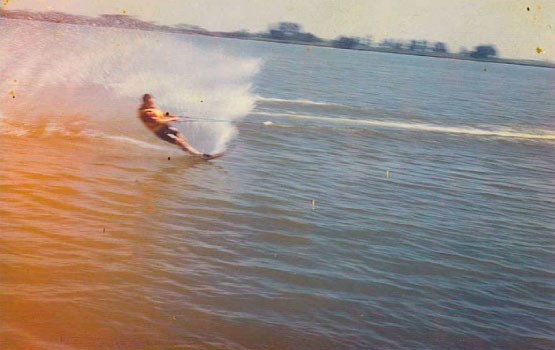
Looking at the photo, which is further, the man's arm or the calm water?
the man's arm

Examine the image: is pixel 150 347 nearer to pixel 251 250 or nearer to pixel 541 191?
pixel 251 250

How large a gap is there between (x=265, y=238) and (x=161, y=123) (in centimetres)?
779

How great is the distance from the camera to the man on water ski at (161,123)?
18.4m

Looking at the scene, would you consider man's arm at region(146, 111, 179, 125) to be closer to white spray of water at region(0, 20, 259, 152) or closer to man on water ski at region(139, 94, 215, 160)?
man on water ski at region(139, 94, 215, 160)

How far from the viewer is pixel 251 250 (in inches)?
440

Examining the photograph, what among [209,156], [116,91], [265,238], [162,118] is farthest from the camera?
[116,91]

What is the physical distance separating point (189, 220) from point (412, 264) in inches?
175

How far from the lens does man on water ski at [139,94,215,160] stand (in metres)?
18.4

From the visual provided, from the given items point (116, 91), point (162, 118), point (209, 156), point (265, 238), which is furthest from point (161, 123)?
point (116, 91)

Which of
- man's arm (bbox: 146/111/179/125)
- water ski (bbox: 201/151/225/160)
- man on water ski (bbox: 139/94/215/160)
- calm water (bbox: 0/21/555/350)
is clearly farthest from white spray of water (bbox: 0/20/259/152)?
man's arm (bbox: 146/111/179/125)

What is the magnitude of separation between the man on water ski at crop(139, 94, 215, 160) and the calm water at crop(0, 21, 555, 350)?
0.45 meters

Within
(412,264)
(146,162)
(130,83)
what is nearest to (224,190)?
(146,162)

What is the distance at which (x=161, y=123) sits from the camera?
18500 millimetres

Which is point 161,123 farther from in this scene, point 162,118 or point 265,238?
point 265,238
